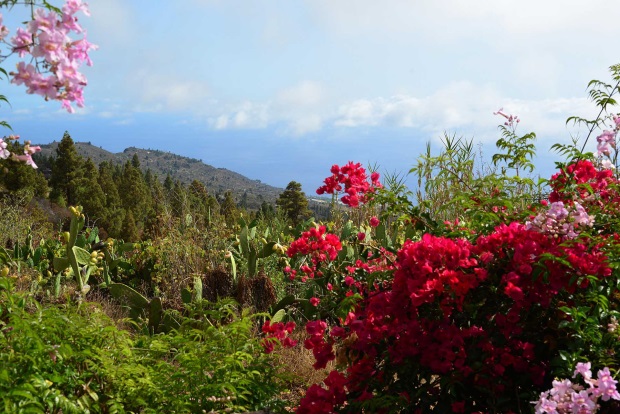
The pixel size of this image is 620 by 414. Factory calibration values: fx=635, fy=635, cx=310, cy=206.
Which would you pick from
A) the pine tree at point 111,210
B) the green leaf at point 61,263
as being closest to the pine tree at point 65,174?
the pine tree at point 111,210

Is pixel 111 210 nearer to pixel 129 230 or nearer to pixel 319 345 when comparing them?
pixel 129 230

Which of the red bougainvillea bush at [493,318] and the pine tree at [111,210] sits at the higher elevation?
the pine tree at [111,210]

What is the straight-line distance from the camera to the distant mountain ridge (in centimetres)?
6925

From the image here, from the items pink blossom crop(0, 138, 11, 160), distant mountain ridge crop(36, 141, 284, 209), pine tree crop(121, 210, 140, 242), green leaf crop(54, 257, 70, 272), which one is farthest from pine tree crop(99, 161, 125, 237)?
pink blossom crop(0, 138, 11, 160)

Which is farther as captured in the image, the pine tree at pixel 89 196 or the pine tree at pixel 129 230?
the pine tree at pixel 89 196

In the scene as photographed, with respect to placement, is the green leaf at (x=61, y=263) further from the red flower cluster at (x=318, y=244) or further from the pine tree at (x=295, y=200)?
the pine tree at (x=295, y=200)

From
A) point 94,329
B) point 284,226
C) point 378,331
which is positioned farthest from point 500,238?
point 284,226

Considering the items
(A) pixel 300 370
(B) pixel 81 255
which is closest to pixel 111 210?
(B) pixel 81 255

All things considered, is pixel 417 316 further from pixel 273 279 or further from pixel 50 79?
pixel 273 279

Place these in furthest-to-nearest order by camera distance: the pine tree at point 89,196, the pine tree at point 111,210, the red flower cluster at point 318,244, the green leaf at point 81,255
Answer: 1. the pine tree at point 111,210
2. the pine tree at point 89,196
3. the green leaf at point 81,255
4. the red flower cluster at point 318,244

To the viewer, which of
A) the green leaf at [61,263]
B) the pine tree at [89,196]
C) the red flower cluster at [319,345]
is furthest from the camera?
the pine tree at [89,196]

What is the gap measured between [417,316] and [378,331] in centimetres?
21

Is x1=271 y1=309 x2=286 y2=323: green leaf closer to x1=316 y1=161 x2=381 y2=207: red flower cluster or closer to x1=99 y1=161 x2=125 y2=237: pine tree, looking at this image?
x1=316 y1=161 x2=381 y2=207: red flower cluster

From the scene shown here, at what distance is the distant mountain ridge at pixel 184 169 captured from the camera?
69.2 m
